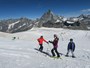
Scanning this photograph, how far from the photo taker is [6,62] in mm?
12953

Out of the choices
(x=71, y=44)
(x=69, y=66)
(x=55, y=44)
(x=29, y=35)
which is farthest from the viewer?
(x=29, y=35)

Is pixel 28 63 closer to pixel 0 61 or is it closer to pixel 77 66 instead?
pixel 0 61

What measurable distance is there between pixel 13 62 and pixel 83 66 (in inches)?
212

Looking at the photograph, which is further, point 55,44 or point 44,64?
point 55,44

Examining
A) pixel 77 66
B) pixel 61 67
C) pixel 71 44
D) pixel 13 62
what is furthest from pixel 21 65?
pixel 71 44

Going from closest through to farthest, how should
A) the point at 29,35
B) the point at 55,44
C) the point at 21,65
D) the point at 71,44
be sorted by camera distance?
1. the point at 21,65
2. the point at 55,44
3. the point at 71,44
4. the point at 29,35

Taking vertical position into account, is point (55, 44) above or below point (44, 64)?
above

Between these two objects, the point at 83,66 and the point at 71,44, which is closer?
the point at 83,66

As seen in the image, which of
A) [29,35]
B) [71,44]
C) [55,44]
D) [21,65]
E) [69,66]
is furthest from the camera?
[29,35]

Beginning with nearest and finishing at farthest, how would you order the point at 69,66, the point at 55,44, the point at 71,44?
1. the point at 69,66
2. the point at 55,44
3. the point at 71,44

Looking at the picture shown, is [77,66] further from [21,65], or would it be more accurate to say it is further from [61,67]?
[21,65]

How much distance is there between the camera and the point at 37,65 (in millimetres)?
13141

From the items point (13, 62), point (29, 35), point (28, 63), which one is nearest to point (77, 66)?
point (28, 63)

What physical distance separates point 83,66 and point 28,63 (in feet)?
14.0
